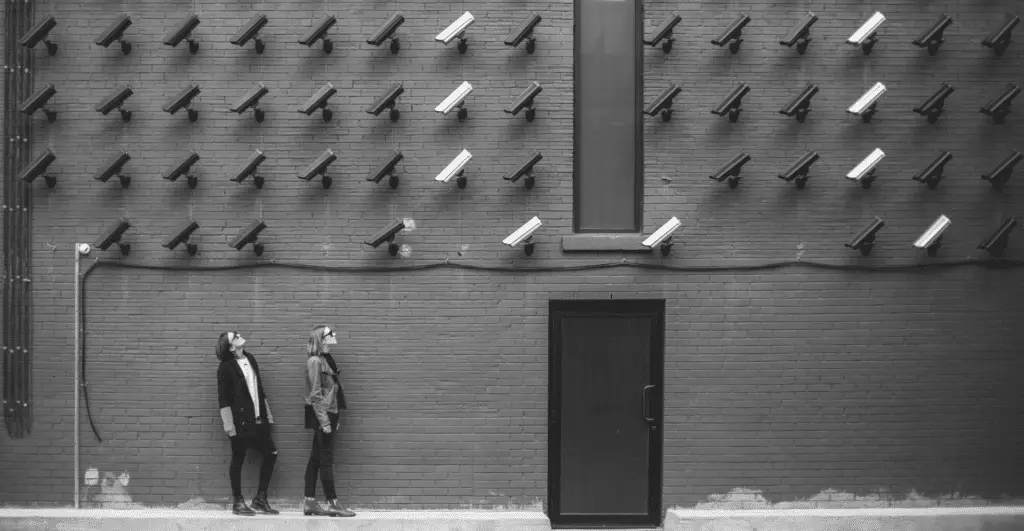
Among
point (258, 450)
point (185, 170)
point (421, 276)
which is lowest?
point (258, 450)

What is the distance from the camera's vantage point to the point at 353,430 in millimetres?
9039

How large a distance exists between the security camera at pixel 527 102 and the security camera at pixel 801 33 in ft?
7.97

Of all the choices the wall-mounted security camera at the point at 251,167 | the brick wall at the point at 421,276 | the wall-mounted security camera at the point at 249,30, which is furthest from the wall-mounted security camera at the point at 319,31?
the wall-mounted security camera at the point at 251,167

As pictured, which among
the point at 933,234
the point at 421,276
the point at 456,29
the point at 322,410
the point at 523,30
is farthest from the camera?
the point at 421,276

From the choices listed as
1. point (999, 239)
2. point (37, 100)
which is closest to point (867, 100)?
point (999, 239)

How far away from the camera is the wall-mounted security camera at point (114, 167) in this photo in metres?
8.80

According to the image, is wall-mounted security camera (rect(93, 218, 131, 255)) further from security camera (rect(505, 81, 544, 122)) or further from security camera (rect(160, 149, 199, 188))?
security camera (rect(505, 81, 544, 122))

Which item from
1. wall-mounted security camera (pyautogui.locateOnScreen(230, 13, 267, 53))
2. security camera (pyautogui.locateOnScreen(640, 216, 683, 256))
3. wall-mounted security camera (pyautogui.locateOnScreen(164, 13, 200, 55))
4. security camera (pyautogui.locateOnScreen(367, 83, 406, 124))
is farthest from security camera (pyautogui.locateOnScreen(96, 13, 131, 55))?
security camera (pyautogui.locateOnScreen(640, 216, 683, 256))

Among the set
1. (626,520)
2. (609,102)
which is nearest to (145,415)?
(626,520)

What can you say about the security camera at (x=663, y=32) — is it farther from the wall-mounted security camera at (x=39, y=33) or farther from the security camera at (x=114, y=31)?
the wall-mounted security camera at (x=39, y=33)

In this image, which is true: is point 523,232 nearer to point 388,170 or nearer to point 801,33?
point 388,170

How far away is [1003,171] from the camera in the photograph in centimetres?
898

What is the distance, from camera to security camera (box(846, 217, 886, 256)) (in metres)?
8.92

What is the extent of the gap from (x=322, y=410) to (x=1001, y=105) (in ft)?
23.4
